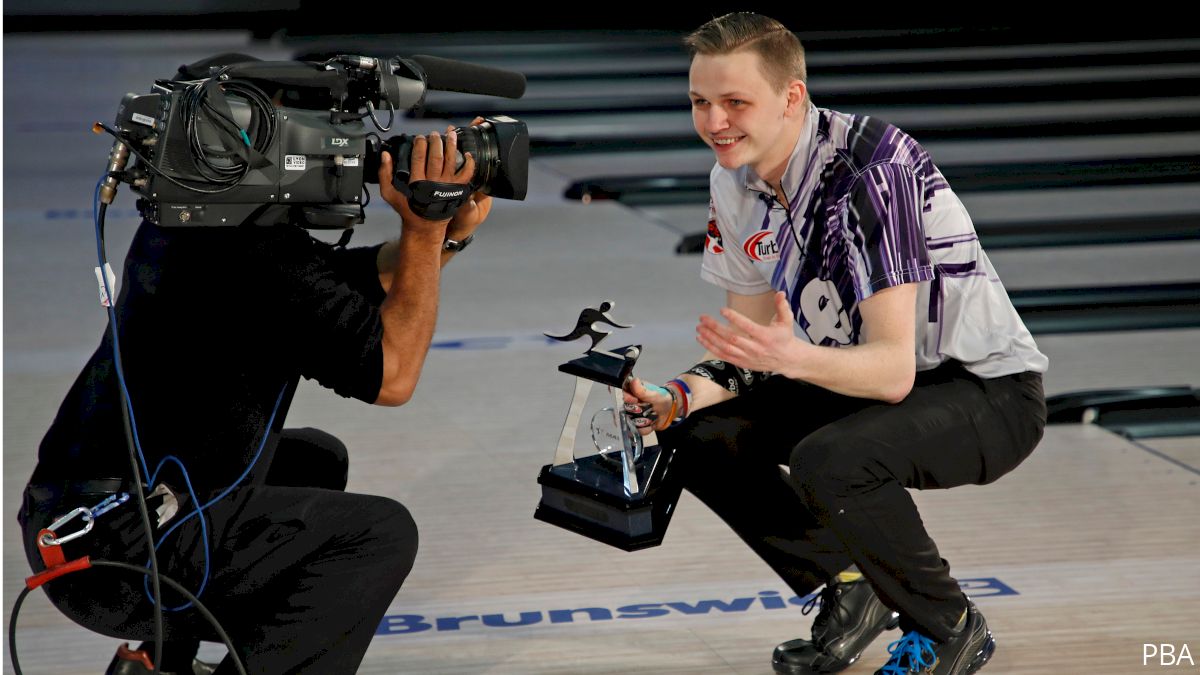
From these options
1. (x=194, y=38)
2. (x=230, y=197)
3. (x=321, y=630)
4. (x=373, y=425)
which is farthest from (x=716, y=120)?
(x=194, y=38)

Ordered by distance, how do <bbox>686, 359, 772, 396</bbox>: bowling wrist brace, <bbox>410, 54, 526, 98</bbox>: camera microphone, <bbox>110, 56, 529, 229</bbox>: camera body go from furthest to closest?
<bbox>686, 359, 772, 396</bbox>: bowling wrist brace → <bbox>410, 54, 526, 98</bbox>: camera microphone → <bbox>110, 56, 529, 229</bbox>: camera body

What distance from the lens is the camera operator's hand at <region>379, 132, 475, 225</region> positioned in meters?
1.96

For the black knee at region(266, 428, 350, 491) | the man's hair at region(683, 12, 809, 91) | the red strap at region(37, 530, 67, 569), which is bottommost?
the black knee at region(266, 428, 350, 491)

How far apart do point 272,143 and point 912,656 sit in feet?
3.82

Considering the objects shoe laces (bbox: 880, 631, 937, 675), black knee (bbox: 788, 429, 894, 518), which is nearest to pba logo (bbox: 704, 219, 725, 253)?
black knee (bbox: 788, 429, 894, 518)

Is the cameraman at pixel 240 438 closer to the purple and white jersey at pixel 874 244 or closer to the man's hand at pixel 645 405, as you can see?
the man's hand at pixel 645 405

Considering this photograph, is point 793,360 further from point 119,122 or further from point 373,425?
point 373,425

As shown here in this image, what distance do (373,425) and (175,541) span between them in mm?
1791

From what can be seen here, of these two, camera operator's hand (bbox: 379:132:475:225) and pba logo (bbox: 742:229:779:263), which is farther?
pba logo (bbox: 742:229:779:263)

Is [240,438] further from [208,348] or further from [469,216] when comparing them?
[469,216]

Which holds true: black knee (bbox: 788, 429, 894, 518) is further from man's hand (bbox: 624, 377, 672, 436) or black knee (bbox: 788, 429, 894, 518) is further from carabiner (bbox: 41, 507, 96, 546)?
carabiner (bbox: 41, 507, 96, 546)

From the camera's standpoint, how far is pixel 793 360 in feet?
6.62

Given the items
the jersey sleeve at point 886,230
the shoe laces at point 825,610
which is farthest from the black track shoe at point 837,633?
the jersey sleeve at point 886,230

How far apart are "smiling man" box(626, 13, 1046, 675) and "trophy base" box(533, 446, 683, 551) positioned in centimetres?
8
